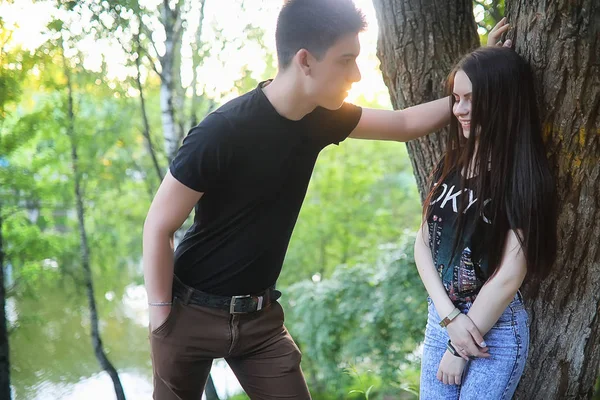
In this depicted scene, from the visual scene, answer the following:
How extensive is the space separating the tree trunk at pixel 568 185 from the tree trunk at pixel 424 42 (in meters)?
0.40

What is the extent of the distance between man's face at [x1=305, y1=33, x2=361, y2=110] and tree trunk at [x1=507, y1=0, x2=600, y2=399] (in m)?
0.61

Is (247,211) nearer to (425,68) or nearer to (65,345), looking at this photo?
(425,68)

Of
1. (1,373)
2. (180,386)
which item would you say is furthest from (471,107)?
(1,373)

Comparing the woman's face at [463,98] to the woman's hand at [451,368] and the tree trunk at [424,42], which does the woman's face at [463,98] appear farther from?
the woman's hand at [451,368]

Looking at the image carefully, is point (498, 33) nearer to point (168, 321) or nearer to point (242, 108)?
point (242, 108)

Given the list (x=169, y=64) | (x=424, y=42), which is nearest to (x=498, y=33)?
(x=424, y=42)

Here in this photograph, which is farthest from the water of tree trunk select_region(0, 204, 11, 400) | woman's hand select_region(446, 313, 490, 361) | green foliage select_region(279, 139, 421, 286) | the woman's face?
the woman's face

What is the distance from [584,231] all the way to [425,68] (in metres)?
0.88

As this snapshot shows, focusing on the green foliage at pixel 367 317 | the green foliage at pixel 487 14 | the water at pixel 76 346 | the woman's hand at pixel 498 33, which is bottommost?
the water at pixel 76 346

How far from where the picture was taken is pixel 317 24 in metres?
1.76

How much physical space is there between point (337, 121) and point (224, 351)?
2.88 feet

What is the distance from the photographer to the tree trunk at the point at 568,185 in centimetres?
194

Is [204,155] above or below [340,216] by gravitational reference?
above

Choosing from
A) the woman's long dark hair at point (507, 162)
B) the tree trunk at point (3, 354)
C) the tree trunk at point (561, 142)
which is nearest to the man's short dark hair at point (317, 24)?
the woman's long dark hair at point (507, 162)
